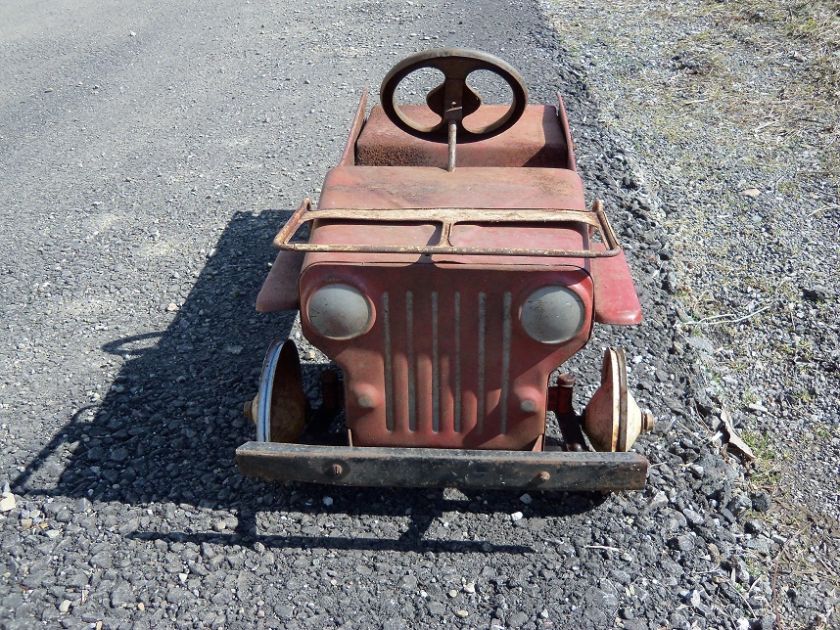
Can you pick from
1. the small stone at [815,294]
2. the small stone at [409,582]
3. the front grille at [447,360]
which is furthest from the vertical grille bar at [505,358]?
the small stone at [815,294]

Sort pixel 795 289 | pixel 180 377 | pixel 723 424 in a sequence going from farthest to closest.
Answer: pixel 795 289 < pixel 180 377 < pixel 723 424

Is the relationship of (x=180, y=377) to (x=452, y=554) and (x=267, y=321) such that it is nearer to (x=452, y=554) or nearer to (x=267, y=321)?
(x=267, y=321)

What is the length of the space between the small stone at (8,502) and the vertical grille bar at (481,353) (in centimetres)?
201

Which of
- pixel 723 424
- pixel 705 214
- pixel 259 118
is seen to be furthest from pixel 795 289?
pixel 259 118

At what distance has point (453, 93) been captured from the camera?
3.55 m

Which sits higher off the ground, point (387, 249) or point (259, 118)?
point (387, 249)

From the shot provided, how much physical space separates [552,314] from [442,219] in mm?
556

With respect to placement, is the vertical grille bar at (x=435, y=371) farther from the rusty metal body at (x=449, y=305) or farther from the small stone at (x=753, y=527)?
the small stone at (x=753, y=527)

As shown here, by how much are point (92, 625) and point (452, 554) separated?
1.35m

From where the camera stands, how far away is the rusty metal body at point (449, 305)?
273 centimetres

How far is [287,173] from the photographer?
→ 636cm

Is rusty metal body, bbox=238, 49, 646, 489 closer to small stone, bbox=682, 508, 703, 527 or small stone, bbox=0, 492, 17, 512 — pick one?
small stone, bbox=682, 508, 703, 527

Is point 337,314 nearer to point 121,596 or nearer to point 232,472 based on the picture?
point 232,472

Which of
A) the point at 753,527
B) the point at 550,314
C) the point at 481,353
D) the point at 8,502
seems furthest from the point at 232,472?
the point at 753,527
